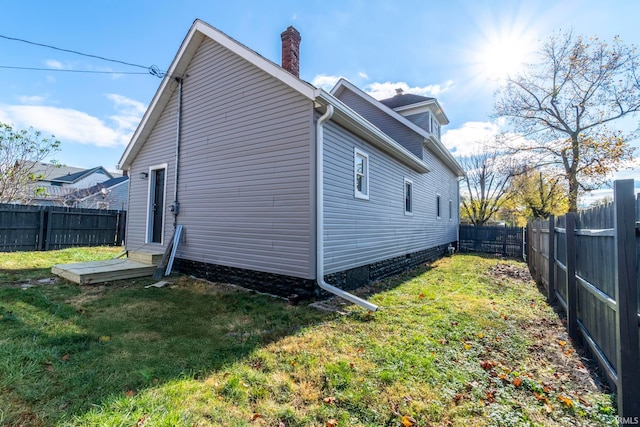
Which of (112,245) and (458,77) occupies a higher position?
(458,77)

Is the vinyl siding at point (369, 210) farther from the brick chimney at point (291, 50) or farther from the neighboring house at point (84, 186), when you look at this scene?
the neighboring house at point (84, 186)

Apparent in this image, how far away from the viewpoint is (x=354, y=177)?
21.5 ft

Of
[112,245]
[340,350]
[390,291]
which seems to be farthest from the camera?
[112,245]

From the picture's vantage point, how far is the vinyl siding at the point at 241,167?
18.0 ft

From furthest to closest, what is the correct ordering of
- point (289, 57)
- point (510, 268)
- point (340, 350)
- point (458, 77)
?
point (458, 77) < point (510, 268) < point (289, 57) < point (340, 350)

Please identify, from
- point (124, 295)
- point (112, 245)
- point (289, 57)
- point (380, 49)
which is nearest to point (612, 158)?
point (380, 49)

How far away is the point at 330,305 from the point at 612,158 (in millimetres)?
19201

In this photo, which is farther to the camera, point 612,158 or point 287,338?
point 612,158

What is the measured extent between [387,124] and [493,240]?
31.7 feet

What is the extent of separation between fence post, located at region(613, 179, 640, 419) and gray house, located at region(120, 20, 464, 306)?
3.24 meters

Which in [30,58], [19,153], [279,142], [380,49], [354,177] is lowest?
[354,177]

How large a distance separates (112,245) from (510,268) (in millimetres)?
16368

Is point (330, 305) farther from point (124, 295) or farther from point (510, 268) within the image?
point (510, 268)

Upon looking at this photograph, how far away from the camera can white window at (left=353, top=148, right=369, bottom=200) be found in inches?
267
